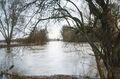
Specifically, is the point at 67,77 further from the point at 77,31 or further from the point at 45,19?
the point at 45,19

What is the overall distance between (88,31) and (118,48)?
1.66 m

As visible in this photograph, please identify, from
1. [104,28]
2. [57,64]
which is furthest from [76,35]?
[57,64]

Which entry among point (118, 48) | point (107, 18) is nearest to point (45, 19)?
point (107, 18)

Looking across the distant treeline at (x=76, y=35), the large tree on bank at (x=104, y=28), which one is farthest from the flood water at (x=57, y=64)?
the large tree on bank at (x=104, y=28)

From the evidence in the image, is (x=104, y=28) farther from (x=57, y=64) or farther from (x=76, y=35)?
(x=57, y=64)

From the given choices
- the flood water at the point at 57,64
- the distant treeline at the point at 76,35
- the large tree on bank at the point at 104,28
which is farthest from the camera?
the flood water at the point at 57,64

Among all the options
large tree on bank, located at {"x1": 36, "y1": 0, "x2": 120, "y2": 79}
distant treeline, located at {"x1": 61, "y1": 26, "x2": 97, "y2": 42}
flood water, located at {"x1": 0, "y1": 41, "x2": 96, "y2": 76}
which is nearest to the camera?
large tree on bank, located at {"x1": 36, "y1": 0, "x2": 120, "y2": 79}

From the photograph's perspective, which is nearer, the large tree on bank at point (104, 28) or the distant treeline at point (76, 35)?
the large tree on bank at point (104, 28)

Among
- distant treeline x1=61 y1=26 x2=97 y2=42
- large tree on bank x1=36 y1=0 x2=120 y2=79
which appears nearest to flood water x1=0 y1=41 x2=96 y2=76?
distant treeline x1=61 y1=26 x2=97 y2=42

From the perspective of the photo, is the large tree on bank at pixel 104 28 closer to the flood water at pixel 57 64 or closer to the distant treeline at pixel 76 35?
the distant treeline at pixel 76 35

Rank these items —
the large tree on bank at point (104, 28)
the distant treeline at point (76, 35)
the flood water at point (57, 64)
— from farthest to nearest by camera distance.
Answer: the flood water at point (57, 64) → the distant treeline at point (76, 35) → the large tree on bank at point (104, 28)

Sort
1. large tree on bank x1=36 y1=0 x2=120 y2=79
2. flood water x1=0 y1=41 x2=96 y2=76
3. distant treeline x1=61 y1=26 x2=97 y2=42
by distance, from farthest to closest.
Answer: flood water x1=0 y1=41 x2=96 y2=76 → distant treeline x1=61 y1=26 x2=97 y2=42 → large tree on bank x1=36 y1=0 x2=120 y2=79

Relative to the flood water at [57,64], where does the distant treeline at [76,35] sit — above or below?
above

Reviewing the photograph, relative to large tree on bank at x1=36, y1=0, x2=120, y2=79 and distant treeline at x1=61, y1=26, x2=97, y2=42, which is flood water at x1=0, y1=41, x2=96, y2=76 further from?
large tree on bank at x1=36, y1=0, x2=120, y2=79
